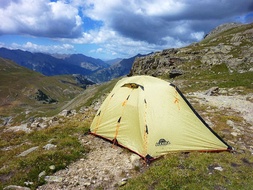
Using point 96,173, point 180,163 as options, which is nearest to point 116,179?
point 96,173

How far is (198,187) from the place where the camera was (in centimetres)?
913

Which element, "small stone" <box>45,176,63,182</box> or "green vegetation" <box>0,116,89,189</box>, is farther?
"green vegetation" <box>0,116,89,189</box>

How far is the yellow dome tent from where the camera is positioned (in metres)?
12.7

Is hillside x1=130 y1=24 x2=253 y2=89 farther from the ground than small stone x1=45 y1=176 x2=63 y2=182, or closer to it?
farther from the ground

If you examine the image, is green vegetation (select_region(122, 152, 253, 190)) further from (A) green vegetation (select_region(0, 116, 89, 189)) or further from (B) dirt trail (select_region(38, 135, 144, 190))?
(A) green vegetation (select_region(0, 116, 89, 189))

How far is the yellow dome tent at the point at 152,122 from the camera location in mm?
12672

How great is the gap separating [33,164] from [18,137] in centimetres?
671

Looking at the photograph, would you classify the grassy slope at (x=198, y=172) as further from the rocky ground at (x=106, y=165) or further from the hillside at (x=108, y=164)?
the rocky ground at (x=106, y=165)

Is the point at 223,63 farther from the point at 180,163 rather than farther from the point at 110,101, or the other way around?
the point at 180,163

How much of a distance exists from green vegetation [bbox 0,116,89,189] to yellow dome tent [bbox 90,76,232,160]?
84.4 inches

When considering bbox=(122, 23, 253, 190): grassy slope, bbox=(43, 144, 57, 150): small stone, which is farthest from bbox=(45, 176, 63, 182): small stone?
bbox=(43, 144, 57, 150): small stone

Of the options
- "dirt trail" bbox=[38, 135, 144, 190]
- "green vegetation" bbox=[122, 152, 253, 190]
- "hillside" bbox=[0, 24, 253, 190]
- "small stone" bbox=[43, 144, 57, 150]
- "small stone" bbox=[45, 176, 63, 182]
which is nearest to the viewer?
"green vegetation" bbox=[122, 152, 253, 190]

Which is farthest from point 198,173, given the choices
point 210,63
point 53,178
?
point 210,63

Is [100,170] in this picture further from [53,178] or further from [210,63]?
[210,63]
